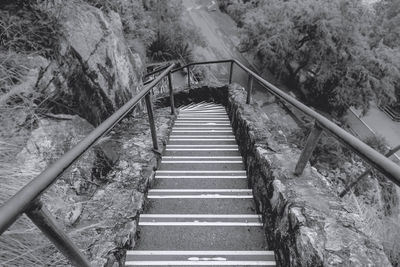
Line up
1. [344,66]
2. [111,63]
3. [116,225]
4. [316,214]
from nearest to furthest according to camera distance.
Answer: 1. [316,214]
2. [116,225]
3. [111,63]
4. [344,66]

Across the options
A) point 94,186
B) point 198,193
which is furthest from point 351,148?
point 94,186

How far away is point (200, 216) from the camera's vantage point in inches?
78.6

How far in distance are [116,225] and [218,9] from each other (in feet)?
102

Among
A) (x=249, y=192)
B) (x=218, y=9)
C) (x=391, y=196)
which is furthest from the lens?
(x=218, y=9)

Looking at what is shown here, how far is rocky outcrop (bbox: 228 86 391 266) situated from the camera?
129cm

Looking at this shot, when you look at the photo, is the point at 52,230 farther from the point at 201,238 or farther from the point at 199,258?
the point at 201,238

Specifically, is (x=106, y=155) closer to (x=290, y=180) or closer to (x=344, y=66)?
(x=290, y=180)

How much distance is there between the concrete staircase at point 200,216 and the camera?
1657 millimetres

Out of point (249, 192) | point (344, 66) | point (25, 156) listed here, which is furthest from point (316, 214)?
point (344, 66)

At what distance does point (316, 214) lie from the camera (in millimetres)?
1502

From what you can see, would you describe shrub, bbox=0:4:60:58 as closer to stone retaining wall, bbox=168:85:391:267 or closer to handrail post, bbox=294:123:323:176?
stone retaining wall, bbox=168:85:391:267

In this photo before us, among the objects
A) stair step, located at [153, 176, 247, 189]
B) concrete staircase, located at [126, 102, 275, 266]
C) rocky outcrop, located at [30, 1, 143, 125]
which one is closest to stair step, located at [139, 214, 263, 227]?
concrete staircase, located at [126, 102, 275, 266]

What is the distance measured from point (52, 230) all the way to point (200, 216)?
1314 millimetres

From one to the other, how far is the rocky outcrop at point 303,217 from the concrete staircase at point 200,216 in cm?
16
